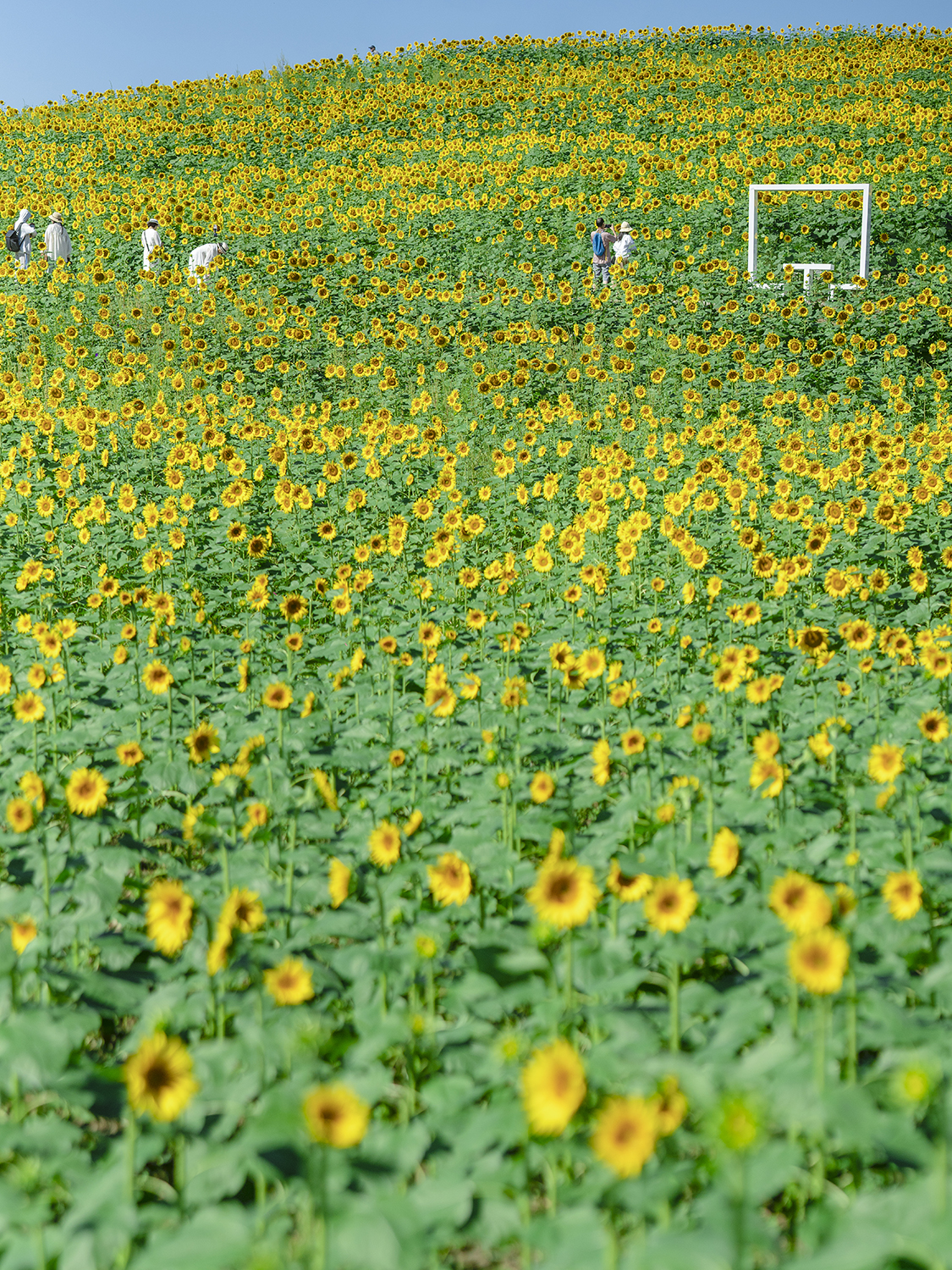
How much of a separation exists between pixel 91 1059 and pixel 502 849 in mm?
1343

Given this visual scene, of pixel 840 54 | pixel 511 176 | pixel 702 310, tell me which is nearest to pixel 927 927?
pixel 702 310

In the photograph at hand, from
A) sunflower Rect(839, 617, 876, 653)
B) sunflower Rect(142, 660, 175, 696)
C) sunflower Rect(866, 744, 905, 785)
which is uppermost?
sunflower Rect(839, 617, 876, 653)

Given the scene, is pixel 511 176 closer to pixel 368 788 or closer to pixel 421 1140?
pixel 368 788

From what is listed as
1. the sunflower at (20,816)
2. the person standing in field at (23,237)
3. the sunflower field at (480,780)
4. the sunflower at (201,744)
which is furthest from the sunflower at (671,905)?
the person standing in field at (23,237)

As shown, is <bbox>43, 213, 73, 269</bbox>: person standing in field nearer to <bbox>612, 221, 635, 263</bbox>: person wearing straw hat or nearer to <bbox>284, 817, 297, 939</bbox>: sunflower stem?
<bbox>612, 221, 635, 263</bbox>: person wearing straw hat

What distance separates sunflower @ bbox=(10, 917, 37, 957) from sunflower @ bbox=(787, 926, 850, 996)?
5.82ft

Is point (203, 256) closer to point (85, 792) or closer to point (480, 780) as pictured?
point (480, 780)

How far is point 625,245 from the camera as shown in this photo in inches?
634

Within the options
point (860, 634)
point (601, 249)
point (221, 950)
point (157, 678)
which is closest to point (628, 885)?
point (221, 950)

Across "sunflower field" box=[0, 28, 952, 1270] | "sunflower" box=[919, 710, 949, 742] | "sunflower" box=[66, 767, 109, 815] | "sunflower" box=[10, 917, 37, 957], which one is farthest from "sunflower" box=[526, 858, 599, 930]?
"sunflower" box=[919, 710, 949, 742]

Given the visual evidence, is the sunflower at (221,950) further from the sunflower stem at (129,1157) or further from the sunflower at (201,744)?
the sunflower at (201,744)

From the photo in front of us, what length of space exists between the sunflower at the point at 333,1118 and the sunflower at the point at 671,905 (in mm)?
1040

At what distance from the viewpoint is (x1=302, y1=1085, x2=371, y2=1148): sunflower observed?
5.76ft

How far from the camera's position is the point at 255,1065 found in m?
2.49
